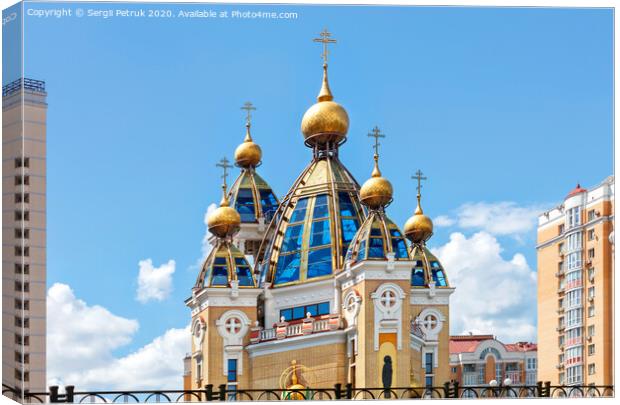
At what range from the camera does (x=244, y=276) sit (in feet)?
79.9

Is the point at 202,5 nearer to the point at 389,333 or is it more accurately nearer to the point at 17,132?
the point at 17,132

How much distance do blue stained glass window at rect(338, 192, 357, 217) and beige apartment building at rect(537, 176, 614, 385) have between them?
9.71 ft

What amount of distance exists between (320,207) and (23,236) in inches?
270

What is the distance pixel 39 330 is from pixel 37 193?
1705 mm

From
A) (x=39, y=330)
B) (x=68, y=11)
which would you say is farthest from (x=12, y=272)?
(x=68, y=11)

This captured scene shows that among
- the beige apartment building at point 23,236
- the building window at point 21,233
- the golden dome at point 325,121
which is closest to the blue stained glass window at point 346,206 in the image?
the golden dome at point 325,121

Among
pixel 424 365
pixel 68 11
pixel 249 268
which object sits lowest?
pixel 424 365

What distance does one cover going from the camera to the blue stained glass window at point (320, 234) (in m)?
24.4

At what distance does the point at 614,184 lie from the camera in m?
20.8

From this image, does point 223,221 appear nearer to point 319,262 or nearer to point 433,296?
point 319,262

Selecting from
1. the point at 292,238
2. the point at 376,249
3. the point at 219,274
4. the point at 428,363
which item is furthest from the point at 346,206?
the point at 428,363

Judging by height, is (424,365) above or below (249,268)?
below

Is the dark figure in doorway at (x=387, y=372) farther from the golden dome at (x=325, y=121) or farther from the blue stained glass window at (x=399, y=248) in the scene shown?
the golden dome at (x=325, y=121)

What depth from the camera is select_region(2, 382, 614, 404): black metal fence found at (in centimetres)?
1927
